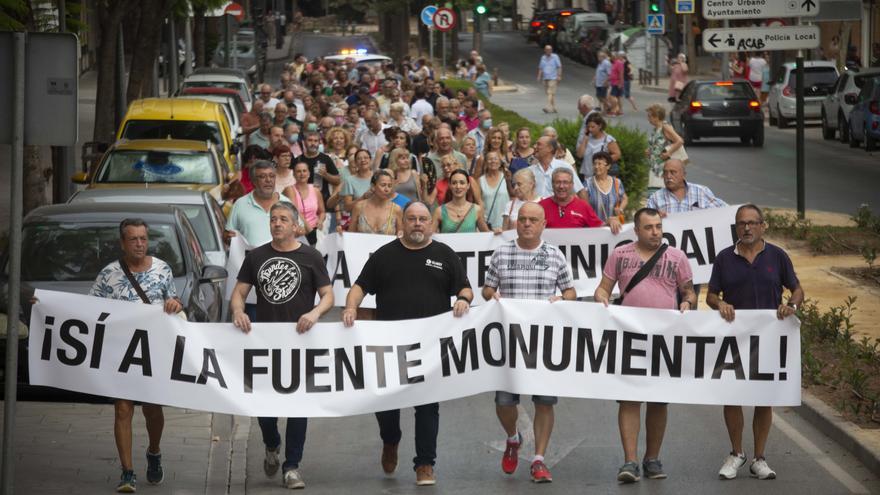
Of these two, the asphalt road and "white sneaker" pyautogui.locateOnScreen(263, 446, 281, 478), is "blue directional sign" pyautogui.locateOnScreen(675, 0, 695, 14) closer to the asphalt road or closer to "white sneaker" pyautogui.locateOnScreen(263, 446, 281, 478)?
the asphalt road

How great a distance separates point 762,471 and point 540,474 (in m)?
1.30

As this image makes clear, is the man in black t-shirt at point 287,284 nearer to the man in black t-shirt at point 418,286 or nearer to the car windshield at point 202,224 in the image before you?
the man in black t-shirt at point 418,286

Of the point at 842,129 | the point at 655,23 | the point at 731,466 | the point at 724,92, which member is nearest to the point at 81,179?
the point at 731,466

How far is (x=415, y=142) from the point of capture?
20406 millimetres

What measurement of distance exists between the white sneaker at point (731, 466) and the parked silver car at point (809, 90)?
33432 mm

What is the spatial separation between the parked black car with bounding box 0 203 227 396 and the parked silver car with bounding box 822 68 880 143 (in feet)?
82.9

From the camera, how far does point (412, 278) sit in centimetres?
970

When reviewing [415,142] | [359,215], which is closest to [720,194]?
[415,142]

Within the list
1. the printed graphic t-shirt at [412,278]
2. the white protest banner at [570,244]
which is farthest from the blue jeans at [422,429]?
the white protest banner at [570,244]

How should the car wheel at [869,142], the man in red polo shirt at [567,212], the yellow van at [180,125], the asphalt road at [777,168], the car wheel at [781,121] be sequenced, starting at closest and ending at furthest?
the man in red polo shirt at [567,212] < the yellow van at [180,125] < the asphalt road at [777,168] < the car wheel at [869,142] < the car wheel at [781,121]

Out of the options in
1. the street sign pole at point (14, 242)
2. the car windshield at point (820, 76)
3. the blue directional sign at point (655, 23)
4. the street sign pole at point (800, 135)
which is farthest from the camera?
the blue directional sign at point (655, 23)

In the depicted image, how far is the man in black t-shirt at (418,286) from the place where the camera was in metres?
9.62

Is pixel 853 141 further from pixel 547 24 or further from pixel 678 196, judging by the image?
pixel 547 24

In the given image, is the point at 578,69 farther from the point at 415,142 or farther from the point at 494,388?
the point at 494,388
